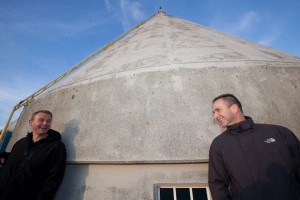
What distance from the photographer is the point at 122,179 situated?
2.74 metres

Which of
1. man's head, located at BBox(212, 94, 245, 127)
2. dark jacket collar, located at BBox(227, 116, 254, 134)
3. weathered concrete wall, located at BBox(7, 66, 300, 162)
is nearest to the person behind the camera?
dark jacket collar, located at BBox(227, 116, 254, 134)

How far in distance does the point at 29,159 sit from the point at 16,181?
30cm

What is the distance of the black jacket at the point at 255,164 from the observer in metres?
1.79

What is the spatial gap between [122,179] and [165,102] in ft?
4.49

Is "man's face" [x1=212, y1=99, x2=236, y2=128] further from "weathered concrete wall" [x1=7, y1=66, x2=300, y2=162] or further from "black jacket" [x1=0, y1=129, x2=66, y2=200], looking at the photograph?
"black jacket" [x1=0, y1=129, x2=66, y2=200]

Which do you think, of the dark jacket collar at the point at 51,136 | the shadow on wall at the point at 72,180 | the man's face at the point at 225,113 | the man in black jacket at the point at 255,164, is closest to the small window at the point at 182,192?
the man in black jacket at the point at 255,164

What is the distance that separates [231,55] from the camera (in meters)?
3.78

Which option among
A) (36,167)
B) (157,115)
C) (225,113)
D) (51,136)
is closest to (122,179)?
(157,115)

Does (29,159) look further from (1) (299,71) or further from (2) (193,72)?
(1) (299,71)

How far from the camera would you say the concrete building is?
265 cm

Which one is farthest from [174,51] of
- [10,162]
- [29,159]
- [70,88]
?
[10,162]

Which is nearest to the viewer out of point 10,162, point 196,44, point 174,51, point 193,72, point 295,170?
point 295,170

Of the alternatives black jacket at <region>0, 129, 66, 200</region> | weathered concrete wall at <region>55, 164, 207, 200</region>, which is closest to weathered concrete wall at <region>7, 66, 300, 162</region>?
weathered concrete wall at <region>55, 164, 207, 200</region>

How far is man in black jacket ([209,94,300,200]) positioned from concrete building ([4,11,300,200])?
19.6 inches
